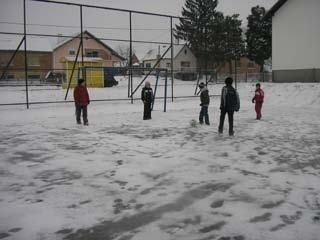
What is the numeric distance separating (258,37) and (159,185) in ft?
127

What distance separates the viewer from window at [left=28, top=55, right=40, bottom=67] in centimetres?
5116

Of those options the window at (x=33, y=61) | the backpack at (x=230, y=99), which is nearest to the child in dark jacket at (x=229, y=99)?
the backpack at (x=230, y=99)

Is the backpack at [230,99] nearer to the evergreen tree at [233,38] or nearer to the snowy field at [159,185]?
the snowy field at [159,185]

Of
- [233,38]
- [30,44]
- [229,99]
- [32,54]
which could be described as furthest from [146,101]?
[30,44]

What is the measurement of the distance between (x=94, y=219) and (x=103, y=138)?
517 cm

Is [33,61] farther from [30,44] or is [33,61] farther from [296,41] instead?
[296,41]

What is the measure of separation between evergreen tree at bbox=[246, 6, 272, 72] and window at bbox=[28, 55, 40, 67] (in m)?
29.8

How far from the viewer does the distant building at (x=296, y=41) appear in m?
25.7

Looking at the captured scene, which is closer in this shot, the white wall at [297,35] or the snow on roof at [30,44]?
the white wall at [297,35]

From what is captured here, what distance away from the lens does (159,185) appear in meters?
5.19

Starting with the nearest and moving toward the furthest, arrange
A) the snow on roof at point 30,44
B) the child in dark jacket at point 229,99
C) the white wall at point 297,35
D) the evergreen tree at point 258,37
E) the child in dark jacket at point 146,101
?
the child in dark jacket at point 229,99 → the child in dark jacket at point 146,101 → the white wall at point 297,35 → the evergreen tree at point 258,37 → the snow on roof at point 30,44

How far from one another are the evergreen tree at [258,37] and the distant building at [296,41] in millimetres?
11147

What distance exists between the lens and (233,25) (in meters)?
41.2

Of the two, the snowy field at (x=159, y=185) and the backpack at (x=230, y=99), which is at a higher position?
the backpack at (x=230, y=99)
